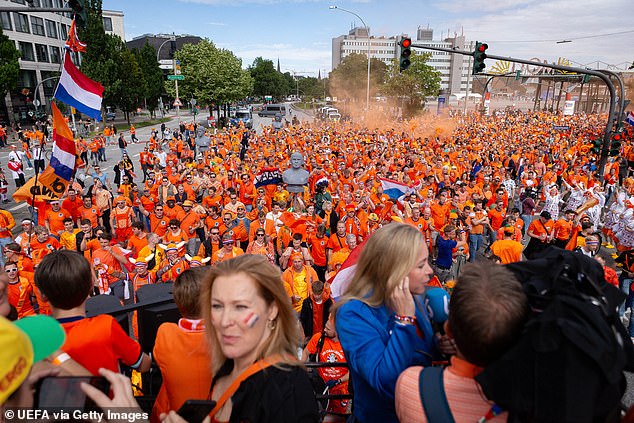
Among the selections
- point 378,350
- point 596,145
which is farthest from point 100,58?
point 378,350

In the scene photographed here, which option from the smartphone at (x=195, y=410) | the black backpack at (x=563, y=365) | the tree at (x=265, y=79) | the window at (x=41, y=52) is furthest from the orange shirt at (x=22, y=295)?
the tree at (x=265, y=79)

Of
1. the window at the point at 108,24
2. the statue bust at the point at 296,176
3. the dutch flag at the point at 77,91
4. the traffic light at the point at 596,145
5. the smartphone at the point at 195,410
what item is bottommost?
the statue bust at the point at 296,176

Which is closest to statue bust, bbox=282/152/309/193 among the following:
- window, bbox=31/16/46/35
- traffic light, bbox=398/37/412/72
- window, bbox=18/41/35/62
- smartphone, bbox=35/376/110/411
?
traffic light, bbox=398/37/412/72

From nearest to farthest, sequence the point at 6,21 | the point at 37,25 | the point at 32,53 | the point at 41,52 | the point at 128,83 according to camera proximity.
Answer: the point at 6,21 → the point at 128,83 → the point at 32,53 → the point at 37,25 → the point at 41,52

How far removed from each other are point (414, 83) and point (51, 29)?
47.1 meters

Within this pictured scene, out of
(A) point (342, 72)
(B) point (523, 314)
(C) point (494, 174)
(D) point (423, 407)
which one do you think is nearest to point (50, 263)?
(D) point (423, 407)

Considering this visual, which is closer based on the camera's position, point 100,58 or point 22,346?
point 22,346

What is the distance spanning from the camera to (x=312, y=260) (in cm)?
797

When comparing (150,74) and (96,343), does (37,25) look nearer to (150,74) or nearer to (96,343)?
(150,74)

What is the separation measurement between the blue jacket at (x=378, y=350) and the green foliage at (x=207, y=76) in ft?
172

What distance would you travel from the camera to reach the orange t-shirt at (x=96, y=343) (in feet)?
7.38

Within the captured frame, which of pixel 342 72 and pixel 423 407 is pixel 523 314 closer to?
pixel 423 407

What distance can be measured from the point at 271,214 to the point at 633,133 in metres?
34.2

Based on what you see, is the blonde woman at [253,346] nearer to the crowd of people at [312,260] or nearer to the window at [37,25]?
the crowd of people at [312,260]
